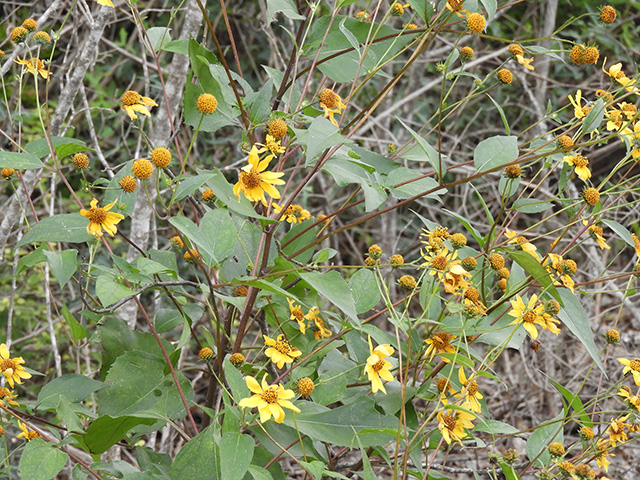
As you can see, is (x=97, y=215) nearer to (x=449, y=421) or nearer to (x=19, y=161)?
(x=19, y=161)

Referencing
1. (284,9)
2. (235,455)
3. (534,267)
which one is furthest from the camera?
(284,9)

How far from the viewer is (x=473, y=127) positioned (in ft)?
11.8

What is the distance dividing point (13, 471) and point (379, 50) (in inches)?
61.7

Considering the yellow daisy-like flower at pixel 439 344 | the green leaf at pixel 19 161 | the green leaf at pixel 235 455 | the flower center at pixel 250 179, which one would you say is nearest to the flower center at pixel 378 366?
the yellow daisy-like flower at pixel 439 344

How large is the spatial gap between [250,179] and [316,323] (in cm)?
29

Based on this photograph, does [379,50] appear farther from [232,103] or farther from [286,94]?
[232,103]

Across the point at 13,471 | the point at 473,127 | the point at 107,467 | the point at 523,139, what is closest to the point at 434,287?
the point at 107,467

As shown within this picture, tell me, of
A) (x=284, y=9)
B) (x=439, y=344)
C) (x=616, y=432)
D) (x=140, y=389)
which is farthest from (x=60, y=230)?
(x=616, y=432)

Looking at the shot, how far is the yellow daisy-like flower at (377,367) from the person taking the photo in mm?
929

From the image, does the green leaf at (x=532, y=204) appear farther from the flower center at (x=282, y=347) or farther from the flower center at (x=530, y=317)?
the flower center at (x=282, y=347)

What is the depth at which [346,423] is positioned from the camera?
0.96 m

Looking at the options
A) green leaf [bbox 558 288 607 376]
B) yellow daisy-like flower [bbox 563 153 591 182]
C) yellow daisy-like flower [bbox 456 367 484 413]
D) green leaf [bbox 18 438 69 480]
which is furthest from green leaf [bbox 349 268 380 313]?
green leaf [bbox 18 438 69 480]

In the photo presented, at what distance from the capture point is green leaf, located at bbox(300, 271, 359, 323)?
879 millimetres

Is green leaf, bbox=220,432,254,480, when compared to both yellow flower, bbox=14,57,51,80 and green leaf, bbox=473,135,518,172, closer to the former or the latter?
green leaf, bbox=473,135,518,172
